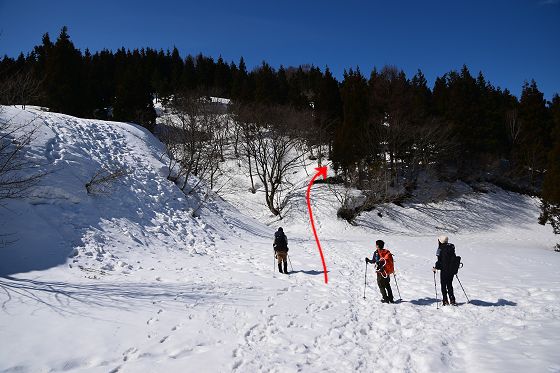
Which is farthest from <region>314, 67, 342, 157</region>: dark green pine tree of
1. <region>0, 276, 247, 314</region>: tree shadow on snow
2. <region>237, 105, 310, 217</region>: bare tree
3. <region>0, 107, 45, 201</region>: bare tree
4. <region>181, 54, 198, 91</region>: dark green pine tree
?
<region>0, 276, 247, 314</region>: tree shadow on snow

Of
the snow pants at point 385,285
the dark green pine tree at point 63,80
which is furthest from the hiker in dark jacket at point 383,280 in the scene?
the dark green pine tree at point 63,80

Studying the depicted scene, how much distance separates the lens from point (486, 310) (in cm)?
765

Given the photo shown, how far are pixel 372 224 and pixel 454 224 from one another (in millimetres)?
7965

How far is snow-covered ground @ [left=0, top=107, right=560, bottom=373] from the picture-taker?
17.6 ft

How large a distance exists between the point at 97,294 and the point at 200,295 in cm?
238

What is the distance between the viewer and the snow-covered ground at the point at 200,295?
5.38 meters

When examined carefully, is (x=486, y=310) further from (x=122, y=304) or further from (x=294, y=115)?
(x=294, y=115)

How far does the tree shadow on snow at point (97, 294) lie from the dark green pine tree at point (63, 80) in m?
24.5

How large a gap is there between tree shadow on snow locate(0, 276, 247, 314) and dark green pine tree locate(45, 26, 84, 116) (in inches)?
966

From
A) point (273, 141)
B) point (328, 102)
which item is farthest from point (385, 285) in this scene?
point (328, 102)

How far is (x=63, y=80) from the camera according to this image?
27984mm

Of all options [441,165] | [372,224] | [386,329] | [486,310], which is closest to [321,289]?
[386,329]

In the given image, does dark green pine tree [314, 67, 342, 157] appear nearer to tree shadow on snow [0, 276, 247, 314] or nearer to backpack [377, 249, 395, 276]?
backpack [377, 249, 395, 276]

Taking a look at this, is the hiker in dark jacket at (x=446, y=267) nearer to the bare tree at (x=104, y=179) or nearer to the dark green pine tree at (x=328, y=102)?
the bare tree at (x=104, y=179)
